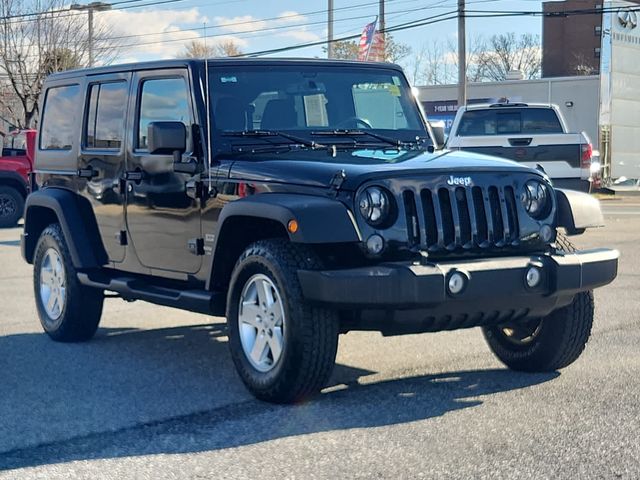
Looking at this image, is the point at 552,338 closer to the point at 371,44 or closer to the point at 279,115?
the point at 279,115

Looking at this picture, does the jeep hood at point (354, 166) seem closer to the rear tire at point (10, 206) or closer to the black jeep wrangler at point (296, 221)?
the black jeep wrangler at point (296, 221)

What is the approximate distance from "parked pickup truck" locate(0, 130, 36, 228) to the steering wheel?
13.8 meters

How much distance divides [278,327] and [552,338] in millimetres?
1714

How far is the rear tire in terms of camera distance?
1966 cm

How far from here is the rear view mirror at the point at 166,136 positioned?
6.28 m

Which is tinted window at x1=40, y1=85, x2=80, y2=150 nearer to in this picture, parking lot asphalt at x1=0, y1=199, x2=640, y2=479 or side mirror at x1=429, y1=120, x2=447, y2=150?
parking lot asphalt at x1=0, y1=199, x2=640, y2=479

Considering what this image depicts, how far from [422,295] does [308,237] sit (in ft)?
2.06

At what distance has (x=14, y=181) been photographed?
19.9 meters

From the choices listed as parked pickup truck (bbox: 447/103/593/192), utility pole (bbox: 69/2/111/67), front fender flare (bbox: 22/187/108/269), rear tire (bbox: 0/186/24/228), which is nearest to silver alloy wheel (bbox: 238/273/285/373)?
front fender flare (bbox: 22/187/108/269)

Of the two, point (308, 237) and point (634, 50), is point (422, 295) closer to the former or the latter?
point (308, 237)

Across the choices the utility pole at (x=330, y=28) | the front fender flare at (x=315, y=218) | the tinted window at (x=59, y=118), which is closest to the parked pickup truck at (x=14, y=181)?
the tinted window at (x=59, y=118)

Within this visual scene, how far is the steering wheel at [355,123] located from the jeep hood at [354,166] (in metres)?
0.47

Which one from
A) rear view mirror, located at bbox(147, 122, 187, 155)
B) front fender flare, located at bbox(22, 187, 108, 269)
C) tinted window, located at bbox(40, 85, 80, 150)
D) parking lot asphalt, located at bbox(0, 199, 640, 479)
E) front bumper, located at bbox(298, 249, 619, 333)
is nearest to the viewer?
parking lot asphalt, located at bbox(0, 199, 640, 479)

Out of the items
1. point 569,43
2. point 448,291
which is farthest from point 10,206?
point 569,43
